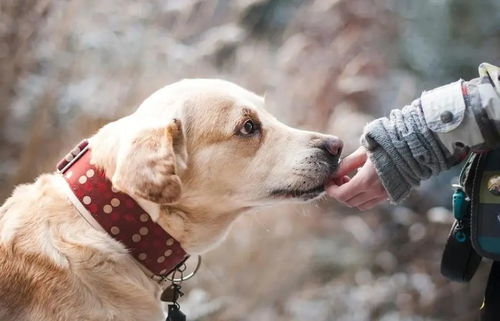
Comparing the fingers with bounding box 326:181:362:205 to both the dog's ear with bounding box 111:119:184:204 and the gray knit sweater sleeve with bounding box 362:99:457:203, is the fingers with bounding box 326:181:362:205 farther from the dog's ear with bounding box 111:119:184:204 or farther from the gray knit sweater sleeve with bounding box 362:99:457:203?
the dog's ear with bounding box 111:119:184:204

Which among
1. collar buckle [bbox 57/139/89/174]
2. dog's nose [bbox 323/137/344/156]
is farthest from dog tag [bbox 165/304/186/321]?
dog's nose [bbox 323/137/344/156]

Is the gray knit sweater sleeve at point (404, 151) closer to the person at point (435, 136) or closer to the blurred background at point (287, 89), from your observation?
the person at point (435, 136)

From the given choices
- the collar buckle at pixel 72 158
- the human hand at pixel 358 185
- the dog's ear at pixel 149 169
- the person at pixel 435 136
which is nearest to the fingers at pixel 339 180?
the human hand at pixel 358 185

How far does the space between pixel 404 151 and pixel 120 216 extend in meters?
0.60

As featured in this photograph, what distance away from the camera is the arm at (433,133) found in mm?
1011

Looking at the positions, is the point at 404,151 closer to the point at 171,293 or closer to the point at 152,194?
the point at 152,194

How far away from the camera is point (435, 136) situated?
1.05m

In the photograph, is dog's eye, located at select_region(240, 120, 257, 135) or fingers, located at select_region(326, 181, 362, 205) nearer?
fingers, located at select_region(326, 181, 362, 205)

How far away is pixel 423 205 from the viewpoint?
1.95 m

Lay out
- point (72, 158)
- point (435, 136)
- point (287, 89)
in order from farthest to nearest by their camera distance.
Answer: point (287, 89) < point (72, 158) < point (435, 136)

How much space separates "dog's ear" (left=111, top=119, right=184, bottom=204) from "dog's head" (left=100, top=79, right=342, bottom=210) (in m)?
0.07

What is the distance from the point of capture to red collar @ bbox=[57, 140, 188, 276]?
3.88 feet

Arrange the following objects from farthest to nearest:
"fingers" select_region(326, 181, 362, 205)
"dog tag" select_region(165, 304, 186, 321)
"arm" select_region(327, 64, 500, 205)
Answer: "dog tag" select_region(165, 304, 186, 321), "fingers" select_region(326, 181, 362, 205), "arm" select_region(327, 64, 500, 205)

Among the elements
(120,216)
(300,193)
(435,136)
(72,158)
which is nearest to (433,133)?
(435,136)
